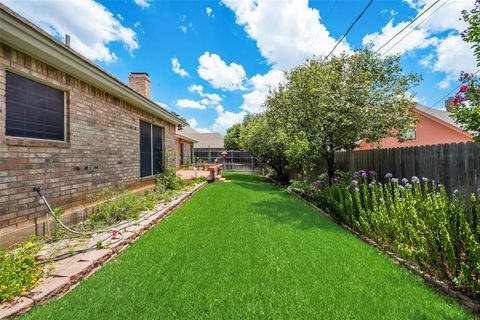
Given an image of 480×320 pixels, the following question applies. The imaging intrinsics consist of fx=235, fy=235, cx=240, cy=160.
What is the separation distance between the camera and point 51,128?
4.30m

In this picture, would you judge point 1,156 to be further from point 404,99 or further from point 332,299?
point 404,99

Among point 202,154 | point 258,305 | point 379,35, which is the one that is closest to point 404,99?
point 379,35

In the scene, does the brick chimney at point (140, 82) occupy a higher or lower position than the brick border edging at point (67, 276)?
higher

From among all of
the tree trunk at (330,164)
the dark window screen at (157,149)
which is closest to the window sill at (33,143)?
the dark window screen at (157,149)

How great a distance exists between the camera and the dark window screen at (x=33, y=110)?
354 cm

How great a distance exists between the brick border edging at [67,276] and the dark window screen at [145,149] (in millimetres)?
4121

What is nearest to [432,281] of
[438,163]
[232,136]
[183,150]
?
[438,163]

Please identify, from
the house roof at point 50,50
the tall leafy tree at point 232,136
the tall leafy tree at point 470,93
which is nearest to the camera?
the tall leafy tree at point 470,93

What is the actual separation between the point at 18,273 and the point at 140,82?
885cm

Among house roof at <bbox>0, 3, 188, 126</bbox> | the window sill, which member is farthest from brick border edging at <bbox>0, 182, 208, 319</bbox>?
house roof at <bbox>0, 3, 188, 126</bbox>

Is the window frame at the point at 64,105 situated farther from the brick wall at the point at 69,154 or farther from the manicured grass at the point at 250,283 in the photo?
the manicured grass at the point at 250,283

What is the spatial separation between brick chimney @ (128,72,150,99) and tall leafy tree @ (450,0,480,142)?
990 centimetres

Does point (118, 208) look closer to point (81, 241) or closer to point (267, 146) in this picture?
point (81, 241)

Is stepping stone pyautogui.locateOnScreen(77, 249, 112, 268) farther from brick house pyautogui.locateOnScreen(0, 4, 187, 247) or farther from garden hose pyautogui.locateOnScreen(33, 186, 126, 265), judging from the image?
brick house pyautogui.locateOnScreen(0, 4, 187, 247)
